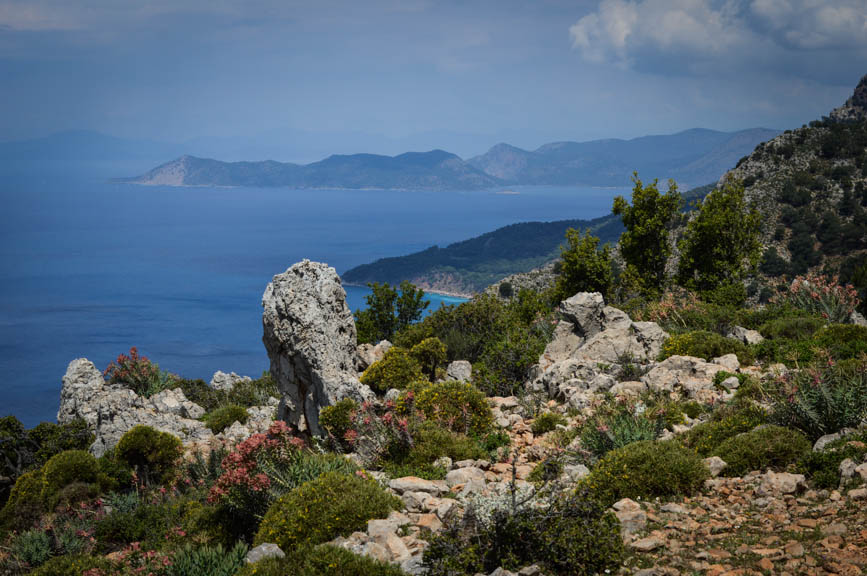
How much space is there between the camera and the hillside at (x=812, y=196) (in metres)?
56.0

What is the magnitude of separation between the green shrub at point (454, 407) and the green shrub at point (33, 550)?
6844 millimetres

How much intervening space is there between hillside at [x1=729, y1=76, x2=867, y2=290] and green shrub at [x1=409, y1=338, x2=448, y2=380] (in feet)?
150

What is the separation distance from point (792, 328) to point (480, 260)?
15328 centimetres

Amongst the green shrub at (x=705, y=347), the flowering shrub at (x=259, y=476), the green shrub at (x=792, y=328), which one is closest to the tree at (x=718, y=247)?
the green shrub at (x=792, y=328)

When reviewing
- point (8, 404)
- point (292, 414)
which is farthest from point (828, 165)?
point (8, 404)

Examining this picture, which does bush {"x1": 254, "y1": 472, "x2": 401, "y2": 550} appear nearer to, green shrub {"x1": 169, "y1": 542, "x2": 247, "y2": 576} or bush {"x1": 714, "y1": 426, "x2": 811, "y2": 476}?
green shrub {"x1": 169, "y1": 542, "x2": 247, "y2": 576}

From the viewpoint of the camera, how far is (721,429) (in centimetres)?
897

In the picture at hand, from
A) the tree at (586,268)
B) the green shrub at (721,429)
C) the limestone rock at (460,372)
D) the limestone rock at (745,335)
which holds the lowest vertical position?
the limestone rock at (460,372)

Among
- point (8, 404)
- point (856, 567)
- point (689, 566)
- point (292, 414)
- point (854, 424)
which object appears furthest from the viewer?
point (8, 404)

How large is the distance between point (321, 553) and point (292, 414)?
792cm

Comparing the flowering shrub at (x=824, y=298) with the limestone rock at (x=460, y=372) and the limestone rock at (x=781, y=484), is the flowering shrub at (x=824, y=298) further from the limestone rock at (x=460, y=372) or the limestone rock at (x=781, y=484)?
the limestone rock at (x=781, y=484)

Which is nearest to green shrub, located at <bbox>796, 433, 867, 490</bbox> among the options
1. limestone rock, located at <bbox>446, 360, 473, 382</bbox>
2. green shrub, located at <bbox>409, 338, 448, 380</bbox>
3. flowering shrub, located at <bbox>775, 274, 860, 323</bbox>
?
limestone rock, located at <bbox>446, 360, 473, 382</bbox>

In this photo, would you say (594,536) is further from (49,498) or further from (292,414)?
(49,498)

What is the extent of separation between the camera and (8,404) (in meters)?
82.5
